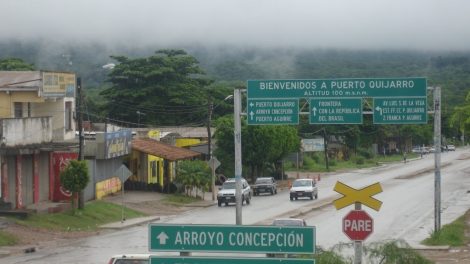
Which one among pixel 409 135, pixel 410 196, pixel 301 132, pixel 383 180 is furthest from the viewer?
pixel 409 135

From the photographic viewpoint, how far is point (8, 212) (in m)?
36.6

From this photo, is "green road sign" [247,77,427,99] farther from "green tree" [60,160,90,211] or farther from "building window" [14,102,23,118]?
"building window" [14,102,23,118]

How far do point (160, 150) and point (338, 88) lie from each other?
3262 cm

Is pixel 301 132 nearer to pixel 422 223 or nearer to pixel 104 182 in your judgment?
pixel 104 182

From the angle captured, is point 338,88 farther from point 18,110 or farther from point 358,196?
point 18,110

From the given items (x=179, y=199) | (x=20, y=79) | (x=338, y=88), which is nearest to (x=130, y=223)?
(x=20, y=79)

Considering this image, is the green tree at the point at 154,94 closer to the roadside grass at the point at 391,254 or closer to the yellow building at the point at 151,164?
the yellow building at the point at 151,164

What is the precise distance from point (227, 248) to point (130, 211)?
115 feet

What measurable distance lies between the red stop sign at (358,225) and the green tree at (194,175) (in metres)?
39.5

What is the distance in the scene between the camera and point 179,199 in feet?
178

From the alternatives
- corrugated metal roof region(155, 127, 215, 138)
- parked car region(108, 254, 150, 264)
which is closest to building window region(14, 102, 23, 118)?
parked car region(108, 254, 150, 264)

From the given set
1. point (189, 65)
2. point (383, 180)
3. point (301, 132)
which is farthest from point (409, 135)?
point (383, 180)

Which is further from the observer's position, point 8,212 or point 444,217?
point 444,217

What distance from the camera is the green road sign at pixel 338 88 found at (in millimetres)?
27438
